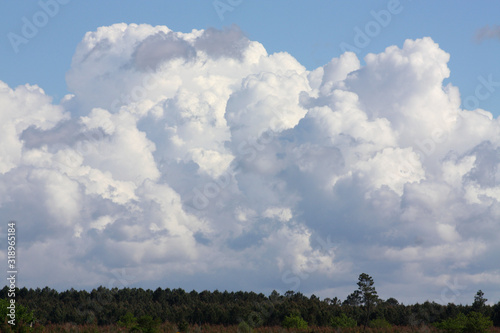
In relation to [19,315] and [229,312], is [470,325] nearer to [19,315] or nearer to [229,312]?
[19,315]

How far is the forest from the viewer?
64.1 m

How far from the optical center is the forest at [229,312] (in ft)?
210

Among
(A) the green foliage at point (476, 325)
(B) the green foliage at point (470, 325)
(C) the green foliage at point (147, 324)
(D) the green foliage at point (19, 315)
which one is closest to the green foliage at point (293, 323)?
(B) the green foliage at point (470, 325)

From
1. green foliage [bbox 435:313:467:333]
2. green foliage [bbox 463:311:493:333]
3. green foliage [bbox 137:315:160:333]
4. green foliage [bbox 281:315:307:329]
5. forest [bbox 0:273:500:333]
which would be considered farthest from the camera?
green foliage [bbox 281:315:307:329]

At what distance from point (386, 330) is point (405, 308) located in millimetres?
45927

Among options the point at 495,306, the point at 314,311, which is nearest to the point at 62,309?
the point at 314,311

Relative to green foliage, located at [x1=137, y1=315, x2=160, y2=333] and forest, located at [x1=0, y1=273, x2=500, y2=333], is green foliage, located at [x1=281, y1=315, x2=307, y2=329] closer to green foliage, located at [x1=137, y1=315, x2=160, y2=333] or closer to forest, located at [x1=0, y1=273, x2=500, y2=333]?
forest, located at [x1=0, y1=273, x2=500, y2=333]

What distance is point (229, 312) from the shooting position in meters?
91.9

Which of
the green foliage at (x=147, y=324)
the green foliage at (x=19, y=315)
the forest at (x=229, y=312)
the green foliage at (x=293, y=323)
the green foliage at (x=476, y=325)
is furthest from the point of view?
the green foliage at (x=293, y=323)

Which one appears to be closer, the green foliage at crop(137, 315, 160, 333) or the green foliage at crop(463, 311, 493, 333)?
the green foliage at crop(137, 315, 160, 333)

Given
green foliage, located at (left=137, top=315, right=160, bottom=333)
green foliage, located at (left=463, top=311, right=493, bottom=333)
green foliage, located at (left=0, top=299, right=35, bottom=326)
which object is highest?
green foliage, located at (left=0, top=299, right=35, bottom=326)

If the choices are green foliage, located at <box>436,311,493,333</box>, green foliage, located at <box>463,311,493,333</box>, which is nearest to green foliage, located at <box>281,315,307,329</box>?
green foliage, located at <box>436,311,493,333</box>

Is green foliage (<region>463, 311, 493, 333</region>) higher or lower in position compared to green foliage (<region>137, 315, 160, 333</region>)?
lower

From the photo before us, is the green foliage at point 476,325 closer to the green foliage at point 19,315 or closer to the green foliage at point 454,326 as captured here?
the green foliage at point 454,326
